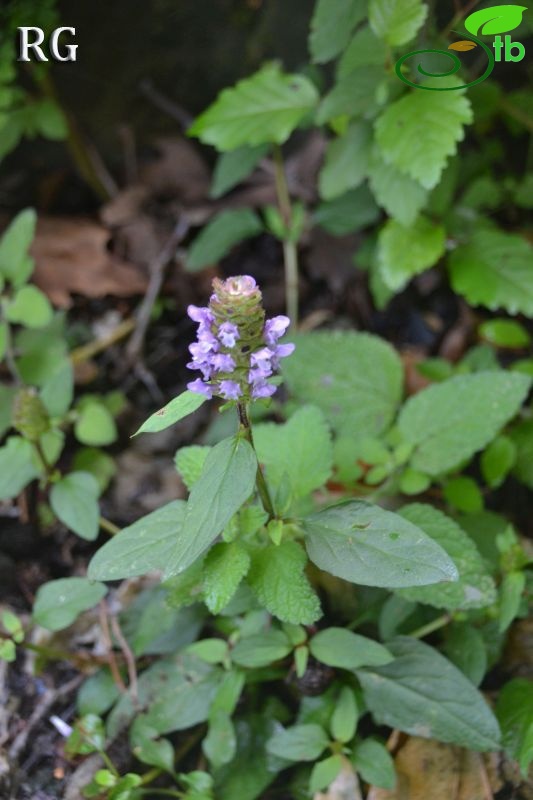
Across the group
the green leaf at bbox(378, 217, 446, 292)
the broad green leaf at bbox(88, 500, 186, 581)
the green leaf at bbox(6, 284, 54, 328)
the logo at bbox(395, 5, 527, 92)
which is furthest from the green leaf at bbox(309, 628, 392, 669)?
the logo at bbox(395, 5, 527, 92)

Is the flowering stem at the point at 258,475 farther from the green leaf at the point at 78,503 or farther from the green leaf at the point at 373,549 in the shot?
the green leaf at the point at 78,503

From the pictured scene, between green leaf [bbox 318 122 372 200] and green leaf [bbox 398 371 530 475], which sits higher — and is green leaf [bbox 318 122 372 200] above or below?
above

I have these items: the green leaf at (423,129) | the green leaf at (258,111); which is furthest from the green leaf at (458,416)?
the green leaf at (258,111)

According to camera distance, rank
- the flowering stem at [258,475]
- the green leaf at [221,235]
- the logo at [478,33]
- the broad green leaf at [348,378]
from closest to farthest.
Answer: the flowering stem at [258,475] < the logo at [478,33] < the broad green leaf at [348,378] < the green leaf at [221,235]

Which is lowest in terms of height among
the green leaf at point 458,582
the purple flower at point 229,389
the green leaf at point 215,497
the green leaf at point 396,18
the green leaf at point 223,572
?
the green leaf at point 458,582

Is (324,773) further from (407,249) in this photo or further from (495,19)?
(495,19)

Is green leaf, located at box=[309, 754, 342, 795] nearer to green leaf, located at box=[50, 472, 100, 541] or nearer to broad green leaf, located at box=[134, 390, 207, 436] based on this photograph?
green leaf, located at box=[50, 472, 100, 541]

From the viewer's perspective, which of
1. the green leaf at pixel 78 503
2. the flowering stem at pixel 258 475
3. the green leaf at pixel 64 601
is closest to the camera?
the flowering stem at pixel 258 475
